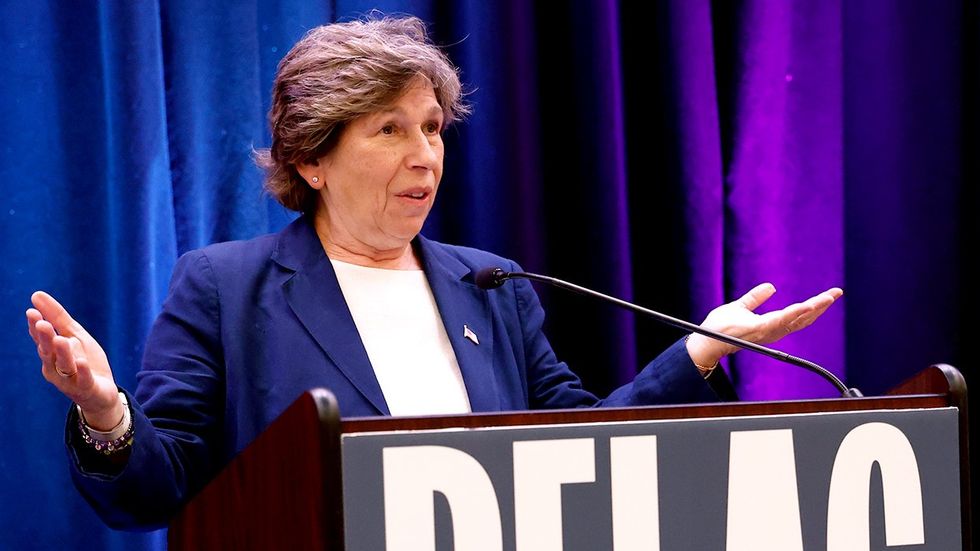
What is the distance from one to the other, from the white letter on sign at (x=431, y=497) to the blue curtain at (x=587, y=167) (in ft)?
3.92

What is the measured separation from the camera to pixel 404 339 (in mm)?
1790

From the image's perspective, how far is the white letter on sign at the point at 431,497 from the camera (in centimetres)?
106

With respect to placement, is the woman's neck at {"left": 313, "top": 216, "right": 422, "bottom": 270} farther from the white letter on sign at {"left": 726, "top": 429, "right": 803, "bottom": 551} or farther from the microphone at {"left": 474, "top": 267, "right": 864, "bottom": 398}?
the white letter on sign at {"left": 726, "top": 429, "right": 803, "bottom": 551}

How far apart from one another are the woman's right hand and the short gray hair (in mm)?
613

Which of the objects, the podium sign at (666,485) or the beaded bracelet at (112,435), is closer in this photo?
the podium sign at (666,485)

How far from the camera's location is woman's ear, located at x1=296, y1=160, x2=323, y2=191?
6.20 ft

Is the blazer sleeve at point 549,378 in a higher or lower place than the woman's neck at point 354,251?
lower

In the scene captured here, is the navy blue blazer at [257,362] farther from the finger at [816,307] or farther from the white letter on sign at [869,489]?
the white letter on sign at [869,489]

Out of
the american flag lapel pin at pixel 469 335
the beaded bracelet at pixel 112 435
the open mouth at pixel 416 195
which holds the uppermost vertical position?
the open mouth at pixel 416 195

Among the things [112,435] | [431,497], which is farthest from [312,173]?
[431,497]

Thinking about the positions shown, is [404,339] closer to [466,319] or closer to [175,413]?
[466,319]

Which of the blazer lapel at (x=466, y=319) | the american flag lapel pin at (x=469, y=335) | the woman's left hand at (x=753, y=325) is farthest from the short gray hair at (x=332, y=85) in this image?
the woman's left hand at (x=753, y=325)

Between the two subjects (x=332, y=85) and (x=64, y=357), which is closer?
(x=64, y=357)

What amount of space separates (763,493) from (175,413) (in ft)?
2.72
